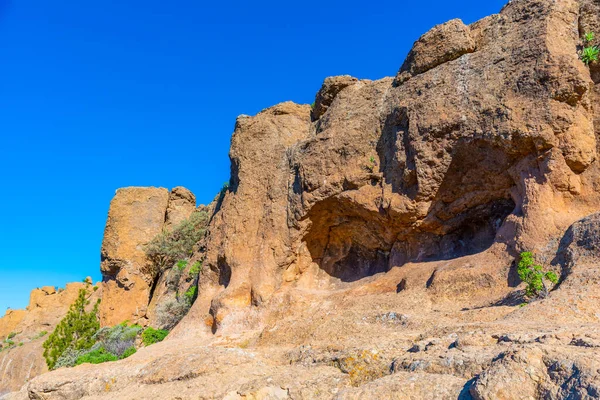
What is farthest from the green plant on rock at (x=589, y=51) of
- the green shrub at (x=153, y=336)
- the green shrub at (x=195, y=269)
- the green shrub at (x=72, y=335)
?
the green shrub at (x=72, y=335)

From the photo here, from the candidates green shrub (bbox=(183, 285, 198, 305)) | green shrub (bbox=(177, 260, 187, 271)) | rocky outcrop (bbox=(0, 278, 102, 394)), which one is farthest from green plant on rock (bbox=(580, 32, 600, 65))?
rocky outcrop (bbox=(0, 278, 102, 394))

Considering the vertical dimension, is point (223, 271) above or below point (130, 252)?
below

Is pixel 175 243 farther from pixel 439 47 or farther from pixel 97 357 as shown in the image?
pixel 439 47

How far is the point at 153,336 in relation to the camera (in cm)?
1764

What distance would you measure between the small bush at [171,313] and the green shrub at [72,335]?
5.38m

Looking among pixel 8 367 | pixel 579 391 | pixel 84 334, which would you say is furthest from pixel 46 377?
pixel 8 367

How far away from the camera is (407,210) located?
1236 centimetres

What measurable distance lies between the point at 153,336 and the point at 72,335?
24.4 feet

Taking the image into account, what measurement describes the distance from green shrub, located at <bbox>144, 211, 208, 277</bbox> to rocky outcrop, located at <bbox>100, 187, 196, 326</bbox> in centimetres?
41

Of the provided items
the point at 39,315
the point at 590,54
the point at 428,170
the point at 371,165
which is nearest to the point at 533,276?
the point at 428,170

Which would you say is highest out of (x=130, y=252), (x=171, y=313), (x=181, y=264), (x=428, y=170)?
(x=130, y=252)

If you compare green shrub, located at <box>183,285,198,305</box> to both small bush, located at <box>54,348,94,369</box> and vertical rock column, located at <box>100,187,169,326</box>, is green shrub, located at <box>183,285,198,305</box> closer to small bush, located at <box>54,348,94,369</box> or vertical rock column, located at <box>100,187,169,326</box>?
small bush, located at <box>54,348,94,369</box>

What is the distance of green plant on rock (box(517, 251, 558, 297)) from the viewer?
25.1 ft

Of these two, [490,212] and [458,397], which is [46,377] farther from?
[490,212]
